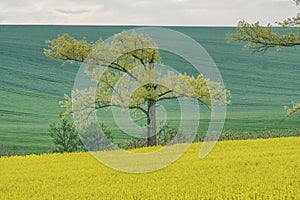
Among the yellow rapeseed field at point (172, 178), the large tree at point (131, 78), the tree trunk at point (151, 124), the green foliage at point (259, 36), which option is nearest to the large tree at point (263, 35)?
the green foliage at point (259, 36)

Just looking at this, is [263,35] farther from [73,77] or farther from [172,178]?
[73,77]

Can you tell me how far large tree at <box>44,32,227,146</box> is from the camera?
1007 inches

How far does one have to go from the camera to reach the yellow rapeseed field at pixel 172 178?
497 inches

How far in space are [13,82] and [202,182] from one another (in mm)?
37258

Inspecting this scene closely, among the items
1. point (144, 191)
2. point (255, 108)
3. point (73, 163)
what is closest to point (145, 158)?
point (73, 163)

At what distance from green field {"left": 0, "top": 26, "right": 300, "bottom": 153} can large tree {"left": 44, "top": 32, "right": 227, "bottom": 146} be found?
691 cm

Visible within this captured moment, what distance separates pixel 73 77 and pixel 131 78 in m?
26.8

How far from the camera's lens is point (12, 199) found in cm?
1285

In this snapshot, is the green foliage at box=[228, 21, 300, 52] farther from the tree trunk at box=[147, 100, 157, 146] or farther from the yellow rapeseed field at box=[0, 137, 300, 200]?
the yellow rapeseed field at box=[0, 137, 300, 200]

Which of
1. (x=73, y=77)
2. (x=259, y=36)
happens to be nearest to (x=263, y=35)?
(x=259, y=36)

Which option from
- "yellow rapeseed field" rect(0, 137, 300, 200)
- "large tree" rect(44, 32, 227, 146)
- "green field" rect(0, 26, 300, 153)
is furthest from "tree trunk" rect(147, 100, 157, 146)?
"green field" rect(0, 26, 300, 153)

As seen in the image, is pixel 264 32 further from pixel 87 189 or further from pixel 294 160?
pixel 87 189

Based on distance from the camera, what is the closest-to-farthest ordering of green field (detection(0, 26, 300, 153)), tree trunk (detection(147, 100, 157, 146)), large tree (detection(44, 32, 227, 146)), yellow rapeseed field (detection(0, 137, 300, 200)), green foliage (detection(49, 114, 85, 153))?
yellow rapeseed field (detection(0, 137, 300, 200)), large tree (detection(44, 32, 227, 146)), tree trunk (detection(147, 100, 157, 146)), green foliage (detection(49, 114, 85, 153)), green field (detection(0, 26, 300, 153))

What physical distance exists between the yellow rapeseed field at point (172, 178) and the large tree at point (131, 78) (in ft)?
17.6
